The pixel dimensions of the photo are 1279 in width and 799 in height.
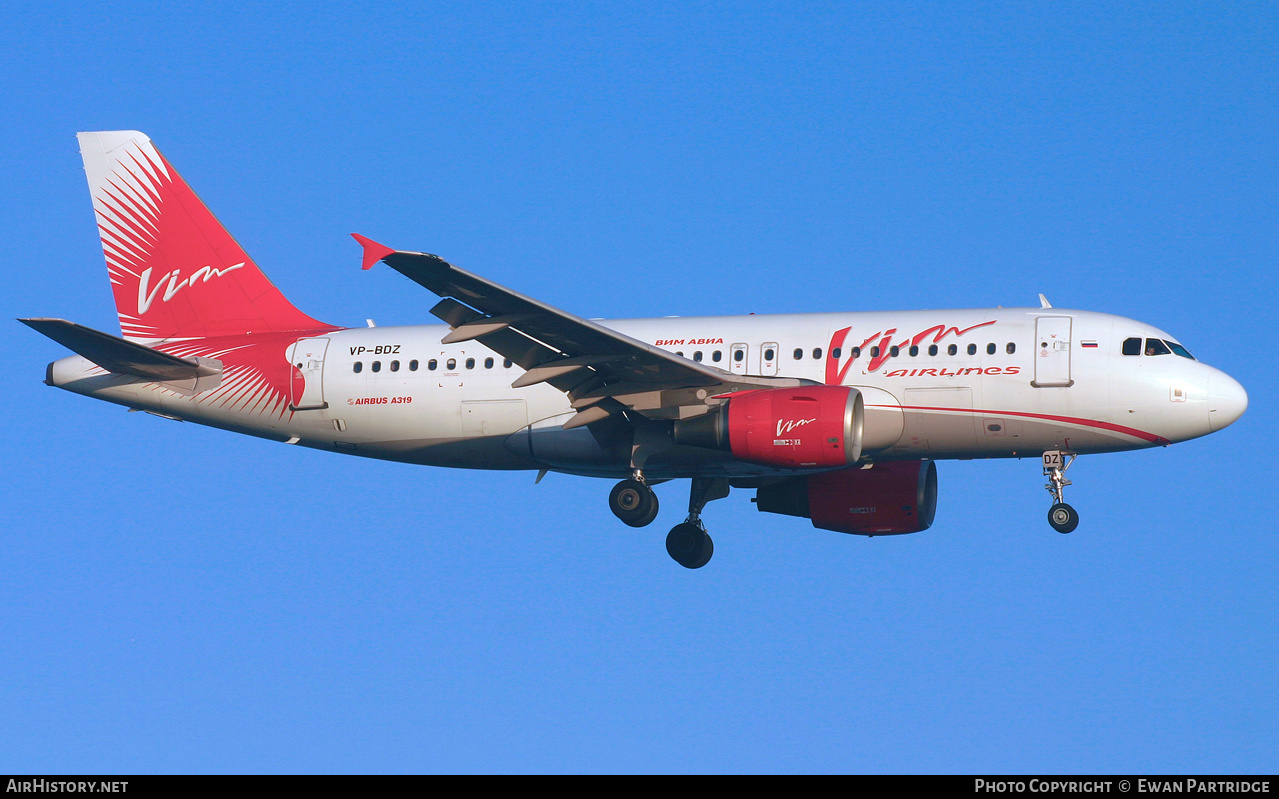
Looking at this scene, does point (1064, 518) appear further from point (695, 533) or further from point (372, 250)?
point (372, 250)

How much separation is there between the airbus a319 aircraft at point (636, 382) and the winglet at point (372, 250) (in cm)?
61

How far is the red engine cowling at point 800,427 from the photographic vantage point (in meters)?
29.7

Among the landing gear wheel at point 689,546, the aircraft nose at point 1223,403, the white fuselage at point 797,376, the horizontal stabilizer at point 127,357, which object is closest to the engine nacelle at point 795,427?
the white fuselage at point 797,376

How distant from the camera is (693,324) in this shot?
3369 centimetres

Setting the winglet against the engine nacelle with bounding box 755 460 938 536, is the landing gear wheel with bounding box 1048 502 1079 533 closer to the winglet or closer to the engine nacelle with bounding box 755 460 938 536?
the engine nacelle with bounding box 755 460 938 536

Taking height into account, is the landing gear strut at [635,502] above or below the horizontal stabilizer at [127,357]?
below

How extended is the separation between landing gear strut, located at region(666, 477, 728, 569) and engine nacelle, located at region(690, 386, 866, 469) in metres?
5.35

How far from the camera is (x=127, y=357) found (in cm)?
3428

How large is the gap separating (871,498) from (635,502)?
6.50 meters

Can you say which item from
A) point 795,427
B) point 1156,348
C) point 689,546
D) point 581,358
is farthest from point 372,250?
point 1156,348

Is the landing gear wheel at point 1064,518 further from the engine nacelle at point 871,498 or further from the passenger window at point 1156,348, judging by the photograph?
the engine nacelle at point 871,498
